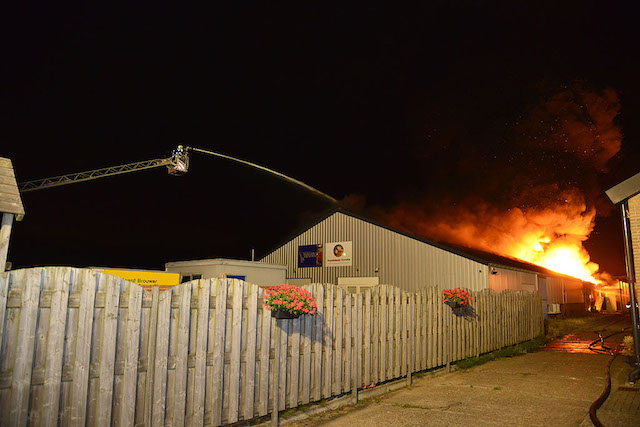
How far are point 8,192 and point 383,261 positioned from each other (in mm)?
21245

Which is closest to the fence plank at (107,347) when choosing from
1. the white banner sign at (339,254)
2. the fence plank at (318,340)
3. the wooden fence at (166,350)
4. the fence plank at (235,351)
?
the wooden fence at (166,350)

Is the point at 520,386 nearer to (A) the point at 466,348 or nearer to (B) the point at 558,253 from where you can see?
(A) the point at 466,348

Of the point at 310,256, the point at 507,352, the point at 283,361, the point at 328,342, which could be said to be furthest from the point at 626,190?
the point at 310,256

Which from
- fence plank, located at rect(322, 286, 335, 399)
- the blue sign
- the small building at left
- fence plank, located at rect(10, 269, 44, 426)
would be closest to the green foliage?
→ fence plank, located at rect(322, 286, 335, 399)

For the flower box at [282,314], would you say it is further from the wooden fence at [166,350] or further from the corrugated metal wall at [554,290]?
the corrugated metal wall at [554,290]

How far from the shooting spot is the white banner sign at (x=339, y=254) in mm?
27109

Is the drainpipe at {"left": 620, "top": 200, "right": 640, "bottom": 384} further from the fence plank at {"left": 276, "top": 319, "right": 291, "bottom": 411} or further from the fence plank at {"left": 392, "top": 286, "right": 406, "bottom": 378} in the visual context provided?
the fence plank at {"left": 276, "top": 319, "right": 291, "bottom": 411}

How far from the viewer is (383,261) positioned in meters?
25.7

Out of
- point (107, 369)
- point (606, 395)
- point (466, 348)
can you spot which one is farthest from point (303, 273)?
point (107, 369)

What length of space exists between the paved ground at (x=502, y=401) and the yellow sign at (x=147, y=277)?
11.5 metres

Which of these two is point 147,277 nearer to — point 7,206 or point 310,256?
point 7,206

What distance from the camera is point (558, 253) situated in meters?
49.0

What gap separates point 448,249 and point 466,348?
11.7 meters

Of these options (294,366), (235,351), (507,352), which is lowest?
(507,352)
